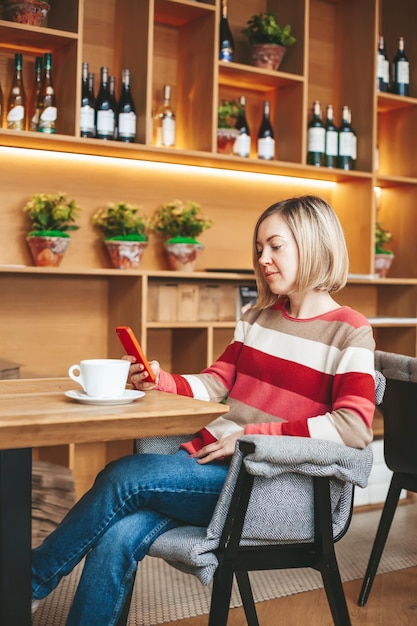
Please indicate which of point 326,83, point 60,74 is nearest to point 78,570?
point 60,74

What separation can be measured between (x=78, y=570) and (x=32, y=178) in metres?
1.59

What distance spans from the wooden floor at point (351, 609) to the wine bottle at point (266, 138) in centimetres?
191

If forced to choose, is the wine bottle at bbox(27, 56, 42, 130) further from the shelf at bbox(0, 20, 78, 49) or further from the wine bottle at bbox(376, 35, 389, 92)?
the wine bottle at bbox(376, 35, 389, 92)

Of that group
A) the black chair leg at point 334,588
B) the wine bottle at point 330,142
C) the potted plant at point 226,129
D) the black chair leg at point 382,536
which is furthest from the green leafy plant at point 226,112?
the black chair leg at point 334,588

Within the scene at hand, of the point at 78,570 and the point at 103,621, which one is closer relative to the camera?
the point at 103,621

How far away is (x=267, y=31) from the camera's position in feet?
11.2

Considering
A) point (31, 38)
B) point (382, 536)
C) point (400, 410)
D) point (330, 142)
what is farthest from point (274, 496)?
point (330, 142)

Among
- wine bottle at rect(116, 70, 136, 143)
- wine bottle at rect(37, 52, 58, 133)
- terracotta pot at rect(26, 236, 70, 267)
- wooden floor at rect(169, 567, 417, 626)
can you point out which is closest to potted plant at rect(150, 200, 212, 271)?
wine bottle at rect(116, 70, 136, 143)

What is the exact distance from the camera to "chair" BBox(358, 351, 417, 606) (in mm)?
2134

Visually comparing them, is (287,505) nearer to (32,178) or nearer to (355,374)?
(355,374)

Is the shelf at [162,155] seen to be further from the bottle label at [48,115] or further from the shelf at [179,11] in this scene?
the shelf at [179,11]

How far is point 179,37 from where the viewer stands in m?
3.46

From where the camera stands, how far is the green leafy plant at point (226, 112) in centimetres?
334

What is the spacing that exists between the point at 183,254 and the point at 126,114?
0.62 m
